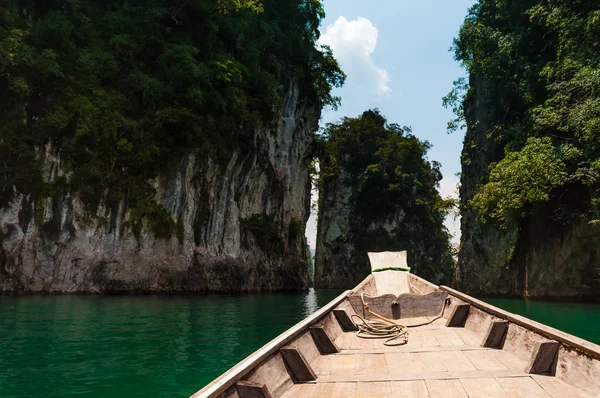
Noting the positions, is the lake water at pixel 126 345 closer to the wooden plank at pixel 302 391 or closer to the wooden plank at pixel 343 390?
the wooden plank at pixel 302 391

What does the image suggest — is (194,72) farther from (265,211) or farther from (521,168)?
(521,168)

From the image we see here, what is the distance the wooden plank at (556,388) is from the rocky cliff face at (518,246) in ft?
58.4

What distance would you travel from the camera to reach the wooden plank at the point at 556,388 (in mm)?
2998

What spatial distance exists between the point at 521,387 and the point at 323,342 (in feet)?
6.40

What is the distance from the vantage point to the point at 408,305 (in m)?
7.25

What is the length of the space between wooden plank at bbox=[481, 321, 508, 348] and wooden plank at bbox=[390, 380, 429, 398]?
1.58m

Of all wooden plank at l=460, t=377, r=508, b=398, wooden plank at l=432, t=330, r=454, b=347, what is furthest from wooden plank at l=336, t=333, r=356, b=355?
wooden plank at l=460, t=377, r=508, b=398

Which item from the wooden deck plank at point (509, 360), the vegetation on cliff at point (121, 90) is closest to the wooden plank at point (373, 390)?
the wooden deck plank at point (509, 360)

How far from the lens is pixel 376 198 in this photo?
162 ft

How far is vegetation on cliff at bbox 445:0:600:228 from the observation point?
16919 mm

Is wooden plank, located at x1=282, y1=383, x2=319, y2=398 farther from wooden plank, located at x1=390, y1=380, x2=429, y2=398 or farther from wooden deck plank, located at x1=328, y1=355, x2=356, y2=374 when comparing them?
wooden plank, located at x1=390, y1=380, x2=429, y2=398

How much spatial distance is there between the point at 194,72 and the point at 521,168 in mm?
15888

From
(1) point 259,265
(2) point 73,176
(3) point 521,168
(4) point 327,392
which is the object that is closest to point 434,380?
(4) point 327,392

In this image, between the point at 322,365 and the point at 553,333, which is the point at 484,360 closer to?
the point at 553,333
